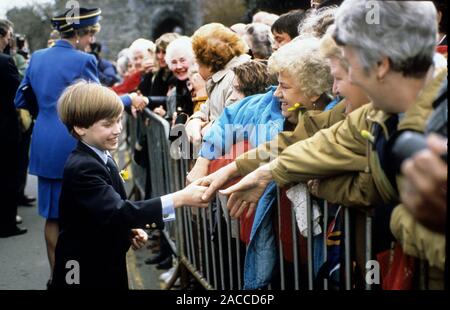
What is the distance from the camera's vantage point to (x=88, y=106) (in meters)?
3.13

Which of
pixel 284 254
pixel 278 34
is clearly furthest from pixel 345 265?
pixel 278 34

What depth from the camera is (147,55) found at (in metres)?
7.59

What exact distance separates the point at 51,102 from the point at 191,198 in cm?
238

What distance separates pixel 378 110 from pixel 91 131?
1.50 meters

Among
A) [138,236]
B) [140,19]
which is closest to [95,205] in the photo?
[138,236]

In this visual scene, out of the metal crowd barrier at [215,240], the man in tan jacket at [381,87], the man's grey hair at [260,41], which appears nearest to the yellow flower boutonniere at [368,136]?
the man in tan jacket at [381,87]

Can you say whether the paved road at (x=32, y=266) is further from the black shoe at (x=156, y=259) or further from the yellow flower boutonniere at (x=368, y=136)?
the yellow flower boutonniere at (x=368, y=136)

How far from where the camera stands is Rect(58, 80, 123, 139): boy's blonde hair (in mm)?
3133

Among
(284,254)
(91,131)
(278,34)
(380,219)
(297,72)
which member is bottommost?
(284,254)

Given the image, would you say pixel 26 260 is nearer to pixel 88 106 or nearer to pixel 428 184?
pixel 88 106

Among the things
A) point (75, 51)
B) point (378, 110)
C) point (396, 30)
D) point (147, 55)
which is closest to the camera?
point (396, 30)

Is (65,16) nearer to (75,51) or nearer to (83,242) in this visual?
(75,51)

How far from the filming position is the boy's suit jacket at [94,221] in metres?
2.95

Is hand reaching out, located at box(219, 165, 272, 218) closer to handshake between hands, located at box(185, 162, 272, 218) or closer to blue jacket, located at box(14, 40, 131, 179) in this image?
handshake between hands, located at box(185, 162, 272, 218)
